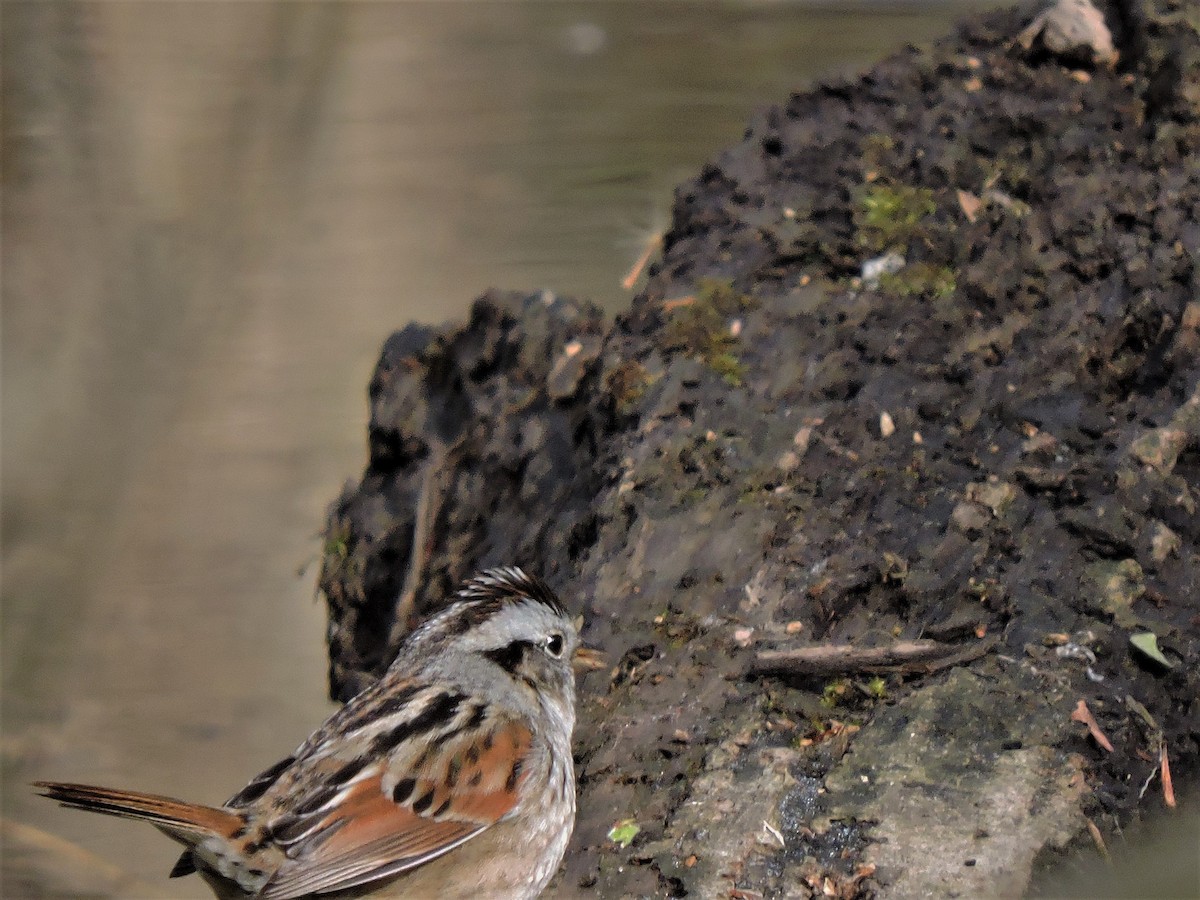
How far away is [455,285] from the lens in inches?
271

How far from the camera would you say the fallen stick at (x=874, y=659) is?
114 inches

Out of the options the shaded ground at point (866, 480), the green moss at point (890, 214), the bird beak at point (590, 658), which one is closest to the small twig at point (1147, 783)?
the shaded ground at point (866, 480)

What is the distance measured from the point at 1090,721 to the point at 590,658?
3.66ft

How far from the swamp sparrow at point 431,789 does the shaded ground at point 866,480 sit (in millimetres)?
113

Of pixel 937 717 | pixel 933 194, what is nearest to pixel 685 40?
pixel 933 194

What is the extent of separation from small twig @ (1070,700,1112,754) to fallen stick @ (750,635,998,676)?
0.75ft

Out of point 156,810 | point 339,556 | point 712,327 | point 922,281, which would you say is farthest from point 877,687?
point 339,556

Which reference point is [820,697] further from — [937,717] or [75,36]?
[75,36]

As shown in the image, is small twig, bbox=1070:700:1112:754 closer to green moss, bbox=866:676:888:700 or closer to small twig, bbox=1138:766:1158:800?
small twig, bbox=1138:766:1158:800

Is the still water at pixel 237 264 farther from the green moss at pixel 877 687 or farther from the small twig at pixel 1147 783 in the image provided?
the small twig at pixel 1147 783

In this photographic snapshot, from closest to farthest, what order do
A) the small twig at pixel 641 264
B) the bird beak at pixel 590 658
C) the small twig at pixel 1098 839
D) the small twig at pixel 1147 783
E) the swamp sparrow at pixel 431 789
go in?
the small twig at pixel 1098 839 → the small twig at pixel 1147 783 → the swamp sparrow at pixel 431 789 → the bird beak at pixel 590 658 → the small twig at pixel 641 264

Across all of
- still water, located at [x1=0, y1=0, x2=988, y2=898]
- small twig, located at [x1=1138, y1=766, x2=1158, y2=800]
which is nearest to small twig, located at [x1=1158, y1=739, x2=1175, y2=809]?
small twig, located at [x1=1138, y1=766, x2=1158, y2=800]

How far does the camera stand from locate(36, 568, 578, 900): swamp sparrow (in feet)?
9.26

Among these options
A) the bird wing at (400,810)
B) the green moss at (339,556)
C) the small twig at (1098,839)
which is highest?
the small twig at (1098,839)
